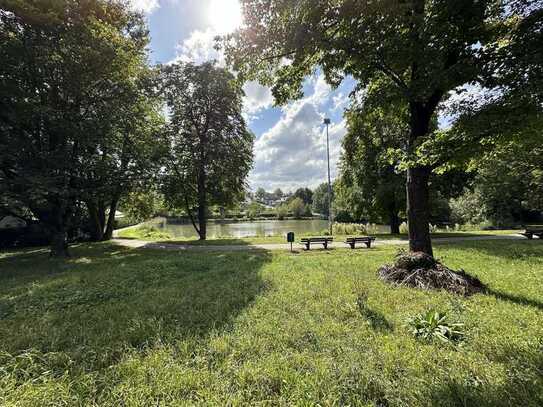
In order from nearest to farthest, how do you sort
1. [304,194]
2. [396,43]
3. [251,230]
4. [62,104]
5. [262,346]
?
Answer: [262,346]
[396,43]
[62,104]
[251,230]
[304,194]

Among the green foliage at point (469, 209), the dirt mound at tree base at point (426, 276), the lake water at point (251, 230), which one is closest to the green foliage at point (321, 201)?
the lake water at point (251, 230)

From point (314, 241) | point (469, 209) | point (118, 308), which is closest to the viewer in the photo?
point (118, 308)

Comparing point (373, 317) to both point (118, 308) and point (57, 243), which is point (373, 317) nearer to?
point (118, 308)

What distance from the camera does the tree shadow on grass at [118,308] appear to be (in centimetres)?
341

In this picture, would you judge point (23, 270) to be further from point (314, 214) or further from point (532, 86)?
point (314, 214)

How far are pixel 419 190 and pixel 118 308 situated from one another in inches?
288

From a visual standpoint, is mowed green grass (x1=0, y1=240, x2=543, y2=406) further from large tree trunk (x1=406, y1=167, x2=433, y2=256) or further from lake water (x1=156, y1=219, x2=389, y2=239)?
lake water (x1=156, y1=219, x2=389, y2=239)

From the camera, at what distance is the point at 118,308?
4.68m

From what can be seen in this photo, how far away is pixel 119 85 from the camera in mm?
12094

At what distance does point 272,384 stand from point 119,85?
1413 cm

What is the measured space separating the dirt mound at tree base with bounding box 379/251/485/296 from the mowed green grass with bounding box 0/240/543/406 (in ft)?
1.15

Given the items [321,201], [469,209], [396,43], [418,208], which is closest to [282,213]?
[321,201]

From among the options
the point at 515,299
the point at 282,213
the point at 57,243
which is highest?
the point at 282,213

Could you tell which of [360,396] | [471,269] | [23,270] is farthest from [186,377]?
[23,270]
